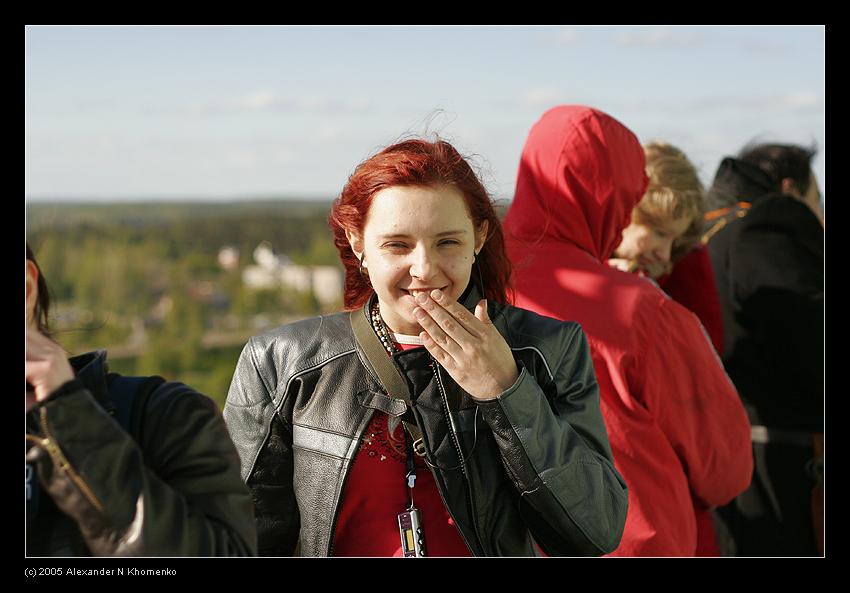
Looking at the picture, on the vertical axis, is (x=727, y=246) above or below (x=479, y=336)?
above

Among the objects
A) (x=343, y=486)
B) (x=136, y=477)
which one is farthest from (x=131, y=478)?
(x=343, y=486)

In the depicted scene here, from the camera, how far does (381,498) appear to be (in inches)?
106

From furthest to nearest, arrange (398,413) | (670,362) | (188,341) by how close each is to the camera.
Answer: (188,341) < (670,362) < (398,413)

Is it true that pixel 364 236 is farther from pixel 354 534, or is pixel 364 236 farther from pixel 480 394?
pixel 354 534

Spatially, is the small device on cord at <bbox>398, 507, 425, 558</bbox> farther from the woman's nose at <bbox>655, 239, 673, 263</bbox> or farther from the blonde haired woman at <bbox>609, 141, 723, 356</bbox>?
the woman's nose at <bbox>655, 239, 673, 263</bbox>

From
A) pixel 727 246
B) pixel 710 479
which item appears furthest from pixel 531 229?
pixel 727 246

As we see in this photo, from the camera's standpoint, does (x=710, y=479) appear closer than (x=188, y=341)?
Yes

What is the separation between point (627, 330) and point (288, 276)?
81.5 metres

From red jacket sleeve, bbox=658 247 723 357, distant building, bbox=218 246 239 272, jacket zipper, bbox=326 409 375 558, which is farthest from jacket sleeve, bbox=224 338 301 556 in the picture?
distant building, bbox=218 246 239 272

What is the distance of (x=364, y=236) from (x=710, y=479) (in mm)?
1685

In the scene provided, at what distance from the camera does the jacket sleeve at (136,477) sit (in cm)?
190

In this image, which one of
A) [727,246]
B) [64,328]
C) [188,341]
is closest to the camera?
[64,328]

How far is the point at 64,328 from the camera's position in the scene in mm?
2252

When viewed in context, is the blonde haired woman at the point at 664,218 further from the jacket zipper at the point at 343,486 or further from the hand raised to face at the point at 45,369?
the hand raised to face at the point at 45,369
